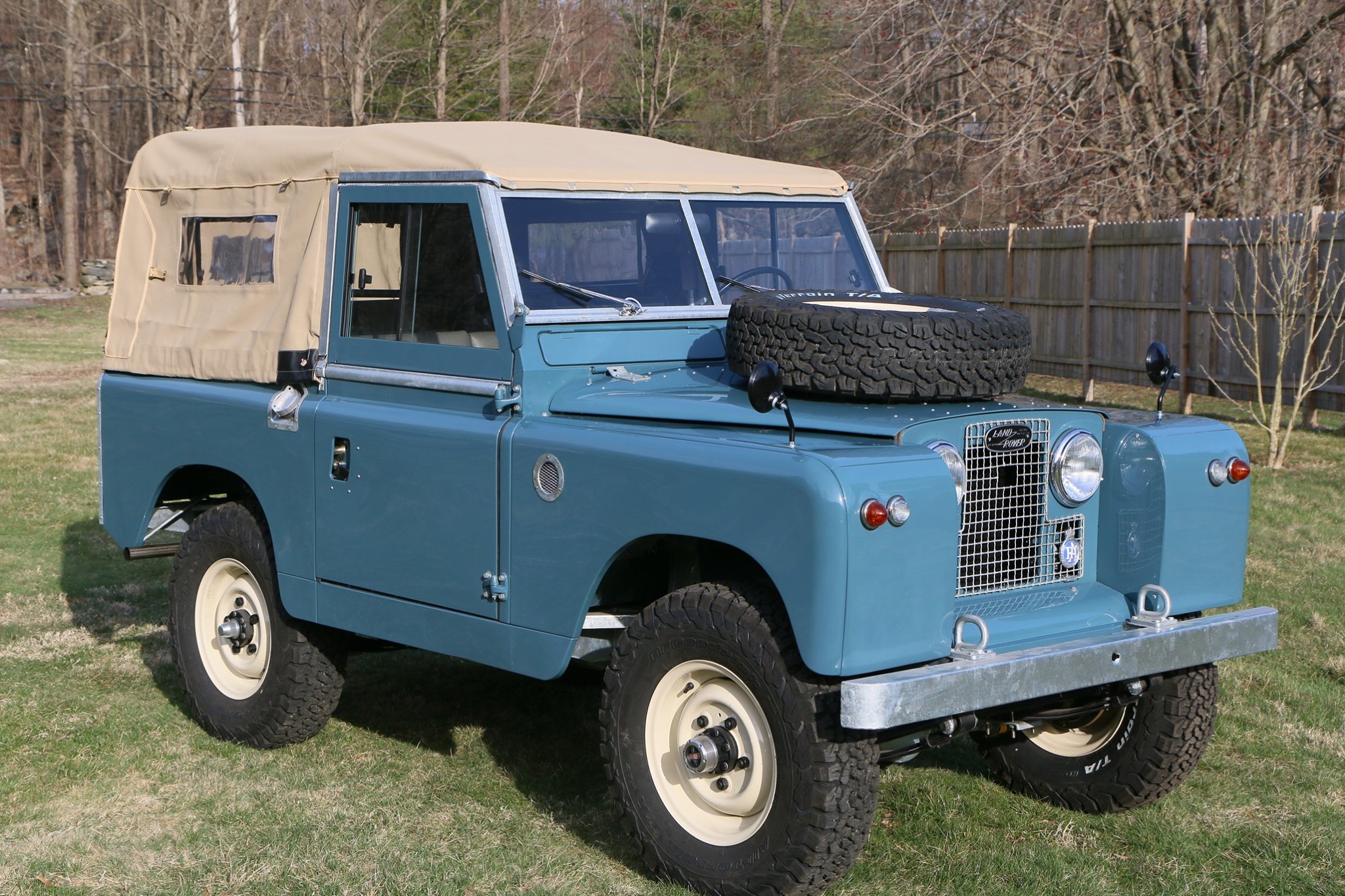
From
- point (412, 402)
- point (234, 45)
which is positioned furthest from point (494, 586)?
point (234, 45)

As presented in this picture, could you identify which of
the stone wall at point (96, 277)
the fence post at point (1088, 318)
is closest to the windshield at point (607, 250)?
the fence post at point (1088, 318)

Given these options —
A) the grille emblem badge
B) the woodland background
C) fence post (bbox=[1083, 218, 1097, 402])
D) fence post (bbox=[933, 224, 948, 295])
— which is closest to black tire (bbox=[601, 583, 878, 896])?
the grille emblem badge

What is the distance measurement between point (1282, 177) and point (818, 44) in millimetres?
14924

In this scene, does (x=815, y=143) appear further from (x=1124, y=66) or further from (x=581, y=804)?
(x=581, y=804)

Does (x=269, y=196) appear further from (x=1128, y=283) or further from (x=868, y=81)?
(x=868, y=81)

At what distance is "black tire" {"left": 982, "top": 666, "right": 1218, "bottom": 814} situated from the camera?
474cm

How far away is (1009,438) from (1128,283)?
13652mm

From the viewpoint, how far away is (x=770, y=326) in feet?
14.3

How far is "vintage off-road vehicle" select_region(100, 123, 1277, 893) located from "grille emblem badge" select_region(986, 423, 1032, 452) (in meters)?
0.01

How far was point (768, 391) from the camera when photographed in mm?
3842

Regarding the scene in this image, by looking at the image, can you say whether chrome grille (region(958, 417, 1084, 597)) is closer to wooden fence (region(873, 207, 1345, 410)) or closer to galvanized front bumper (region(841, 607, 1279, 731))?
galvanized front bumper (region(841, 607, 1279, 731))

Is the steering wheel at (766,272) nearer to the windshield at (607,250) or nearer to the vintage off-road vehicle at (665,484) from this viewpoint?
the vintage off-road vehicle at (665,484)

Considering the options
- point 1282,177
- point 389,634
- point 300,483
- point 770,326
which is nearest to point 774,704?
point 770,326

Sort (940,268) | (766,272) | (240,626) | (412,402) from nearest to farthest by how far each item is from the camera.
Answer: (412,402) → (766,272) → (240,626) → (940,268)
